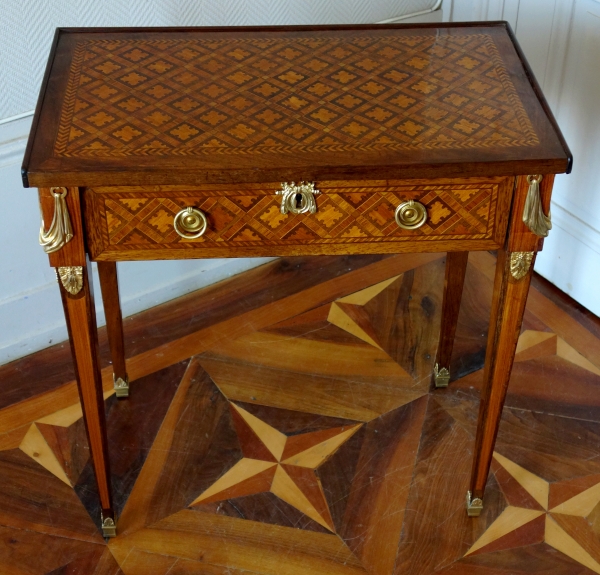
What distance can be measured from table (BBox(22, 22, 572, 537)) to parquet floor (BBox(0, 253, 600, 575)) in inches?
10.3

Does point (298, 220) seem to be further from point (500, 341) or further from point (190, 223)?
point (500, 341)

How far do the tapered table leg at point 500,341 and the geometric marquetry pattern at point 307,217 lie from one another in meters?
0.06

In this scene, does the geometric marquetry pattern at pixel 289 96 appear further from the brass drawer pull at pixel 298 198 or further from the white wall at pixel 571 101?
the white wall at pixel 571 101

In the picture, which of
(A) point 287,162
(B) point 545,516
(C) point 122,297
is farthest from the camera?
(C) point 122,297

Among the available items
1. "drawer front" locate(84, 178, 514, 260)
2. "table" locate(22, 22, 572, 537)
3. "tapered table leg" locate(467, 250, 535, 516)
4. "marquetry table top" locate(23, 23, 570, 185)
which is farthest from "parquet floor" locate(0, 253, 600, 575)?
"marquetry table top" locate(23, 23, 570, 185)

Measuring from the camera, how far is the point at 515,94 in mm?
1049

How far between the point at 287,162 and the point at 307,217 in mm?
75

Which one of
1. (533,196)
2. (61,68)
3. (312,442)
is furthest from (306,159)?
(312,442)

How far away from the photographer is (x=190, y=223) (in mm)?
966

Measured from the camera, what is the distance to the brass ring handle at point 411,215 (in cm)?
96

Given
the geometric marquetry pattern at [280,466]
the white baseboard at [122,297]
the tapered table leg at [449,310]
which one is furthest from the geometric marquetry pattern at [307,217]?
the white baseboard at [122,297]

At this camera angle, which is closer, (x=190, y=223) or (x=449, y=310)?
(x=190, y=223)

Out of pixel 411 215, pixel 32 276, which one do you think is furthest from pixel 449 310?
pixel 32 276

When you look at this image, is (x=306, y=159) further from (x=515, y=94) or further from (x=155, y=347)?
(x=155, y=347)
